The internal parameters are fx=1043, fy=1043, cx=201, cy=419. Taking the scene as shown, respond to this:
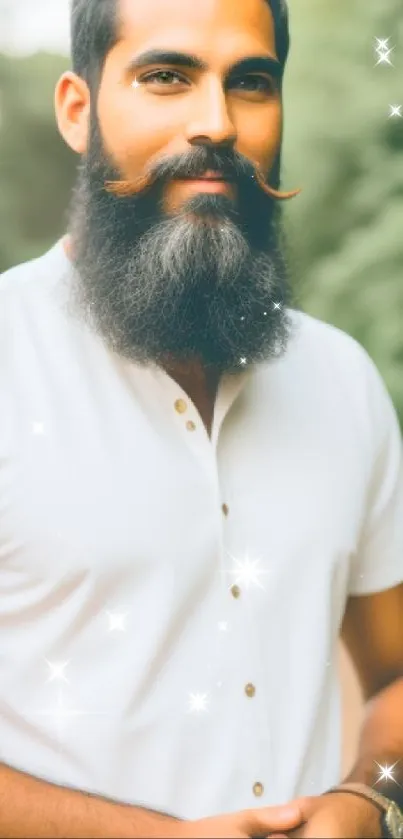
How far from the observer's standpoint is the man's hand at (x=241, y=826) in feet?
4.34

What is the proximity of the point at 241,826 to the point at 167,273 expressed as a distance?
0.73 m

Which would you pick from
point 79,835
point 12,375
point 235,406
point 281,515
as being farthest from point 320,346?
point 79,835

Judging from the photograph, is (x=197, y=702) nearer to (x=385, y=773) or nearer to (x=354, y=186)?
(x=385, y=773)

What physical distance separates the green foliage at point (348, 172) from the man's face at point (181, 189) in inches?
3.7

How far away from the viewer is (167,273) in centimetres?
143

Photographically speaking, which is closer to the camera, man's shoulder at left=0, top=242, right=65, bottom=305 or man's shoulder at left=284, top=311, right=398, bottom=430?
man's shoulder at left=0, top=242, right=65, bottom=305

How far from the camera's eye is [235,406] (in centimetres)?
149

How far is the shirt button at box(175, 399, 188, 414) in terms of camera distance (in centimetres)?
Result: 142

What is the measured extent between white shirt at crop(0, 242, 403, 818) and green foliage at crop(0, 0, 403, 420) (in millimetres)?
232

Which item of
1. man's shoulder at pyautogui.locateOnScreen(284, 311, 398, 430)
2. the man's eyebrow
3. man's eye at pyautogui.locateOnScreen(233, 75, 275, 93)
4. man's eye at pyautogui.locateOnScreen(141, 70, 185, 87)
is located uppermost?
the man's eyebrow

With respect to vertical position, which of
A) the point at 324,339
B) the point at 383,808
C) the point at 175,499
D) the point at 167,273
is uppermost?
the point at 167,273

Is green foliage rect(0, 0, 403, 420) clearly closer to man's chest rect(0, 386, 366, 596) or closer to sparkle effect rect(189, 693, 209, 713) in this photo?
man's chest rect(0, 386, 366, 596)

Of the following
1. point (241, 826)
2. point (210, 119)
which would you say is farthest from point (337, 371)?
point (241, 826)

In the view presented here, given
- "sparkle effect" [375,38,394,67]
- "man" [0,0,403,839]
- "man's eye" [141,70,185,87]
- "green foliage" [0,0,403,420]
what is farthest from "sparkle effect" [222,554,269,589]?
"sparkle effect" [375,38,394,67]
